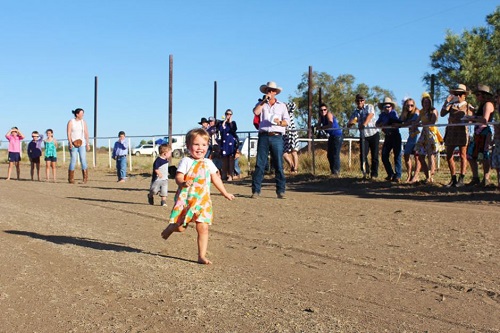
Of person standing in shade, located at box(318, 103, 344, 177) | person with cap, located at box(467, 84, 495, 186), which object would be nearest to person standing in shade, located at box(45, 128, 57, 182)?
person standing in shade, located at box(318, 103, 344, 177)

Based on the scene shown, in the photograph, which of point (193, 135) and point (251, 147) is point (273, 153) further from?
point (251, 147)

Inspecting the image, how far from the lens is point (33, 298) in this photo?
4906mm

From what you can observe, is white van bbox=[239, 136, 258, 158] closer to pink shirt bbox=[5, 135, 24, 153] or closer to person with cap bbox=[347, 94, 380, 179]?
person with cap bbox=[347, 94, 380, 179]

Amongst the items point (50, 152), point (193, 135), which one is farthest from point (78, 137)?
point (193, 135)

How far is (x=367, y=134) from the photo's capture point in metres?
14.7

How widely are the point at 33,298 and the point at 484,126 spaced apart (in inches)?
348

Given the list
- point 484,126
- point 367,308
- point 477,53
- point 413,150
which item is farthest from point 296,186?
point 477,53

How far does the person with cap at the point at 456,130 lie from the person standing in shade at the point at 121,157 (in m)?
9.90

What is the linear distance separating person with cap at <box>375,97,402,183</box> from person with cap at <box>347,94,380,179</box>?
0.99ft

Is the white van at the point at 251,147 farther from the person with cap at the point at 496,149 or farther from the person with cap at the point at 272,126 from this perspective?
the person with cap at the point at 496,149

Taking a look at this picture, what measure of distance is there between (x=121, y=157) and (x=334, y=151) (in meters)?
7.05

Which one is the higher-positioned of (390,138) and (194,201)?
(390,138)

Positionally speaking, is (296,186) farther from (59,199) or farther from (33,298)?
(33,298)

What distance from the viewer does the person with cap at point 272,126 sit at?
11.5 metres
